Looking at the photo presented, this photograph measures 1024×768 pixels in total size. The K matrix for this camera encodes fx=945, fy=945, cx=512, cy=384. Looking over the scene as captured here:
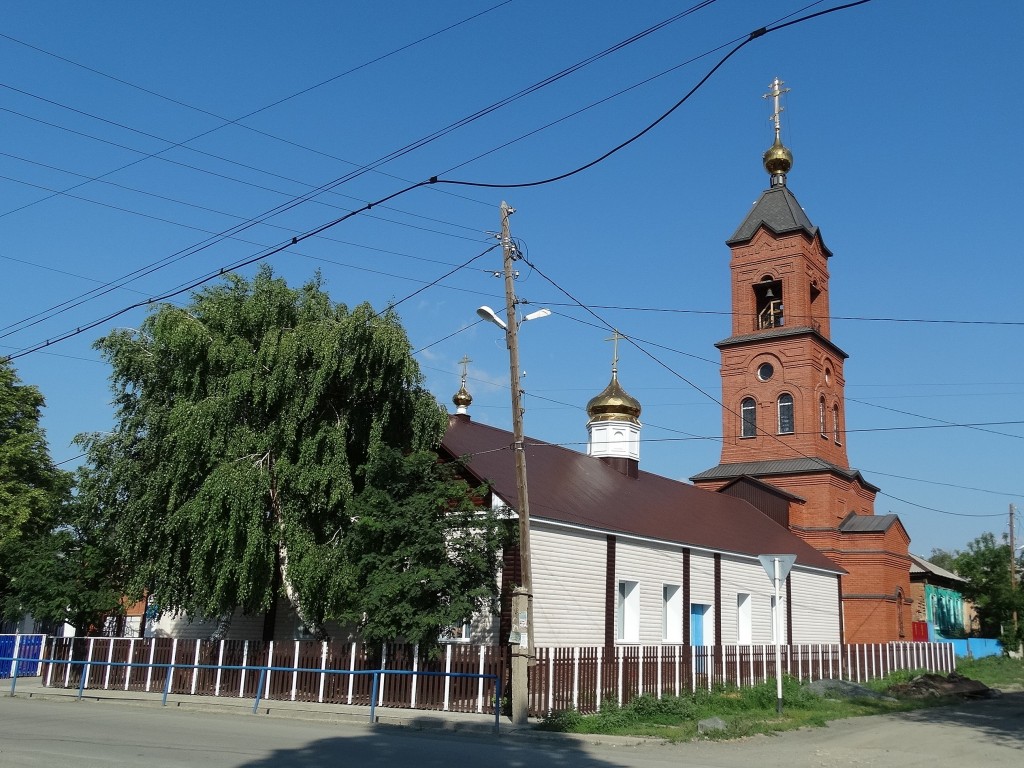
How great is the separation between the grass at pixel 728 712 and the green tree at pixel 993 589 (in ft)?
90.7

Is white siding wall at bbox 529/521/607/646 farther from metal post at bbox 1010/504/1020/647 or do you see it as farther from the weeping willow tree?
metal post at bbox 1010/504/1020/647

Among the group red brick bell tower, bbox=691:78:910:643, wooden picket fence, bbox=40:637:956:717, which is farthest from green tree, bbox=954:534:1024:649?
wooden picket fence, bbox=40:637:956:717

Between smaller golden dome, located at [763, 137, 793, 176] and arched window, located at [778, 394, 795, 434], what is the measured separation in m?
12.4

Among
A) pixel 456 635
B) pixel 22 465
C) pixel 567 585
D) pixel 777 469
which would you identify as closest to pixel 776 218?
pixel 777 469

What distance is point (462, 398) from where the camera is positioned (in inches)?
1471

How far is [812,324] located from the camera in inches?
1746

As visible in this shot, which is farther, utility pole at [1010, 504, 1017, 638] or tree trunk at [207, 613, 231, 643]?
utility pole at [1010, 504, 1017, 638]

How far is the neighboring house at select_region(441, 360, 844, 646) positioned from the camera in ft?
73.5

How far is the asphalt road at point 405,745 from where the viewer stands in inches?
453

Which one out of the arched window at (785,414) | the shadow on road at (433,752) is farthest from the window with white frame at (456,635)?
the arched window at (785,414)

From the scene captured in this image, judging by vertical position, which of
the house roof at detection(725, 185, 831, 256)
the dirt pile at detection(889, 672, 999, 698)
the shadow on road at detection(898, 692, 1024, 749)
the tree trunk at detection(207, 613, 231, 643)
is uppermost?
Answer: the house roof at detection(725, 185, 831, 256)

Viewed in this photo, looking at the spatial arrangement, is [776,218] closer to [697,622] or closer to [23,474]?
[697,622]

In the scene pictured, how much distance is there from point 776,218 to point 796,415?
32.9ft

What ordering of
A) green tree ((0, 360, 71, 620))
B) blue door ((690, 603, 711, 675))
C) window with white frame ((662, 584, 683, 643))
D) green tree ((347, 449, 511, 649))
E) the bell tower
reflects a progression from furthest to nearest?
the bell tower < green tree ((0, 360, 71, 620)) < blue door ((690, 603, 711, 675)) < window with white frame ((662, 584, 683, 643)) < green tree ((347, 449, 511, 649))
